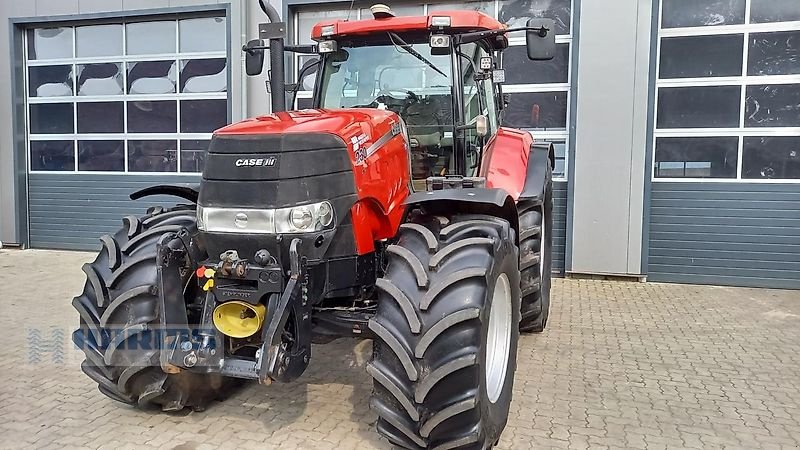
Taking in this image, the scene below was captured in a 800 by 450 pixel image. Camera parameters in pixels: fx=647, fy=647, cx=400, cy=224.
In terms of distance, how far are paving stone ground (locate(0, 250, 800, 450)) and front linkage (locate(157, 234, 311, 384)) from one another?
57cm

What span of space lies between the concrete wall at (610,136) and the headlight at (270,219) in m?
5.29

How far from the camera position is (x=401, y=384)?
2932mm

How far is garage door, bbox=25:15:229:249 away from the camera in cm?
944

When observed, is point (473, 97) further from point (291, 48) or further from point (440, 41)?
point (291, 48)

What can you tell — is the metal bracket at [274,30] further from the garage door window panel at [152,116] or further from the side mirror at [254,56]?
the garage door window panel at [152,116]

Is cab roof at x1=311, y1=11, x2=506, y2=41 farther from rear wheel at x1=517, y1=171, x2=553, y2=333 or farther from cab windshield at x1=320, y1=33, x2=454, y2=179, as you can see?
rear wheel at x1=517, y1=171, x2=553, y2=333

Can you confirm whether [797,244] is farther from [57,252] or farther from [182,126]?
[57,252]

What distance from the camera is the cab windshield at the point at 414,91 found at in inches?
163

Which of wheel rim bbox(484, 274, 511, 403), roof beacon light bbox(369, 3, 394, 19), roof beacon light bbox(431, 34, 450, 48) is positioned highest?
roof beacon light bbox(369, 3, 394, 19)

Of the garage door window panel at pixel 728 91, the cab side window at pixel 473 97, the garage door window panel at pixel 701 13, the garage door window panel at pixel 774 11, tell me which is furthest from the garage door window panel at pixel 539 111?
the cab side window at pixel 473 97

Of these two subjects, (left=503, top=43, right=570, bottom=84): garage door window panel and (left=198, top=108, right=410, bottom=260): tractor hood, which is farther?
(left=503, top=43, right=570, bottom=84): garage door window panel

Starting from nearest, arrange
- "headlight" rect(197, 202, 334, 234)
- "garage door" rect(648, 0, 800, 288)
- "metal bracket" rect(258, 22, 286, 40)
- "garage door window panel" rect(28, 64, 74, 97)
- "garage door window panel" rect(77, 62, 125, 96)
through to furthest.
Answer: "headlight" rect(197, 202, 334, 234), "metal bracket" rect(258, 22, 286, 40), "garage door" rect(648, 0, 800, 288), "garage door window panel" rect(77, 62, 125, 96), "garage door window panel" rect(28, 64, 74, 97)

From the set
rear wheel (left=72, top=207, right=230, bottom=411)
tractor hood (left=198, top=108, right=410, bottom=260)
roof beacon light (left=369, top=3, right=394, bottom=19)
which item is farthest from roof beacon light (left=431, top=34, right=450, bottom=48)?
rear wheel (left=72, top=207, right=230, bottom=411)

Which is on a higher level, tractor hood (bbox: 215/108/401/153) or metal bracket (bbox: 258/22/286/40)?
metal bracket (bbox: 258/22/286/40)
